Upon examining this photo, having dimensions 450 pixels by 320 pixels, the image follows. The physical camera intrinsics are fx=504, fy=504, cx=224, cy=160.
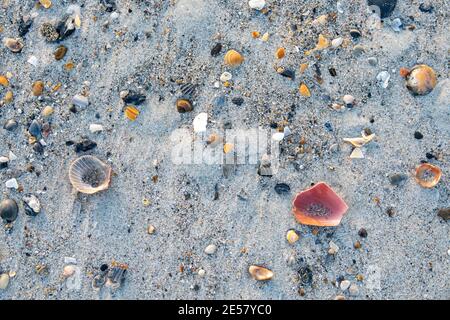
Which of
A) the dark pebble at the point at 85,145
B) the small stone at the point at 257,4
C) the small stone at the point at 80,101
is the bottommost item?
the dark pebble at the point at 85,145

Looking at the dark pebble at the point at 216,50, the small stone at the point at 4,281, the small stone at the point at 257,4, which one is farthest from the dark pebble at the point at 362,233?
the small stone at the point at 4,281

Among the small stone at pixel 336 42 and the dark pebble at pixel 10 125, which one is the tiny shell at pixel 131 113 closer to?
the dark pebble at pixel 10 125

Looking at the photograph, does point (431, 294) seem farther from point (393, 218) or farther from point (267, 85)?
point (267, 85)

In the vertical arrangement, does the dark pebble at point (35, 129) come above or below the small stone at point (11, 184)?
above

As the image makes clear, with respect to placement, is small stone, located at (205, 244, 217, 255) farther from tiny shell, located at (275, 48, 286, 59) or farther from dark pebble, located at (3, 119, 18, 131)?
dark pebble, located at (3, 119, 18, 131)

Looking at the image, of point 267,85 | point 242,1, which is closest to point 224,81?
point 267,85

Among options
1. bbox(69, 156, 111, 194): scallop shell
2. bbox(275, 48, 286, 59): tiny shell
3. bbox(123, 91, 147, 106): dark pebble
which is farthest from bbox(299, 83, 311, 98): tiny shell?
bbox(69, 156, 111, 194): scallop shell
